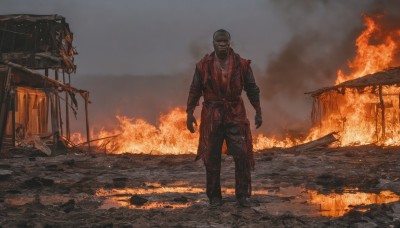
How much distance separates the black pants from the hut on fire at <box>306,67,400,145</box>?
62.8 ft

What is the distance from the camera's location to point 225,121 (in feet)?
19.6

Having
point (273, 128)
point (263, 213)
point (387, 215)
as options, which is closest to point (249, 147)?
point (263, 213)

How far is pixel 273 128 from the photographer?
41.6 metres

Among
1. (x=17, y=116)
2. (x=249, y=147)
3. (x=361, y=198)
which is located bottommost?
(x=361, y=198)

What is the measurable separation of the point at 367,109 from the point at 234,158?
20834mm

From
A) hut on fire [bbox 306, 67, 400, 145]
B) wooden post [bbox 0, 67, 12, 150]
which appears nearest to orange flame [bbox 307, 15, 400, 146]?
hut on fire [bbox 306, 67, 400, 145]

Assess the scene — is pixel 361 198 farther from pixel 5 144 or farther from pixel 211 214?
pixel 5 144

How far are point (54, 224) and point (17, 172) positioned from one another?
630 centimetres

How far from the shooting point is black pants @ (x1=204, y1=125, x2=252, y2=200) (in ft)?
19.5

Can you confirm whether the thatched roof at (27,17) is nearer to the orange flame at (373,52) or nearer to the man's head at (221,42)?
the orange flame at (373,52)

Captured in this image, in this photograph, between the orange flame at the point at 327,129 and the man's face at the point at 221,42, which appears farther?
the orange flame at the point at 327,129

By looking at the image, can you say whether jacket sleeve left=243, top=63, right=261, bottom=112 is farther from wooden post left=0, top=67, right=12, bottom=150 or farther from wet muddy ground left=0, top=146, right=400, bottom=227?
wooden post left=0, top=67, right=12, bottom=150

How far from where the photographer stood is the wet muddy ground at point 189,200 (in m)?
4.91

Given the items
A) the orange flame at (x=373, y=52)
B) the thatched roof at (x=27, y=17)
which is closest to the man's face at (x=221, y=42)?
the thatched roof at (x=27, y=17)
